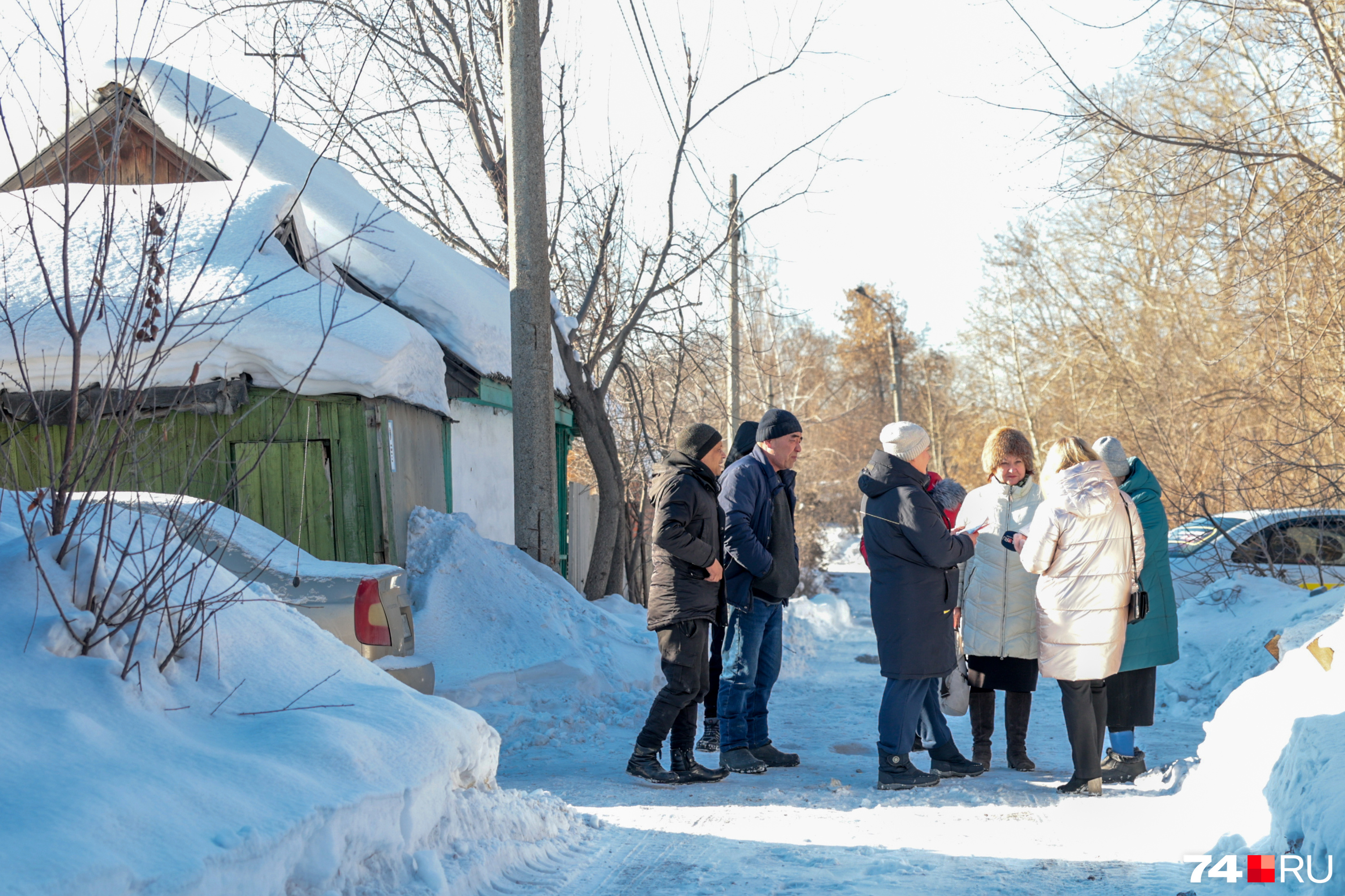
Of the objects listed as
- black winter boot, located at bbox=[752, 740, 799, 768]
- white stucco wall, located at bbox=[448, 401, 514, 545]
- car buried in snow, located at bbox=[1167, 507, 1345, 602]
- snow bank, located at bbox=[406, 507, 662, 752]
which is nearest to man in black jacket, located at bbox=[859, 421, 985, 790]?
black winter boot, located at bbox=[752, 740, 799, 768]

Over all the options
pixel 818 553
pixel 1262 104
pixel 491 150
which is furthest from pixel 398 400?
pixel 818 553

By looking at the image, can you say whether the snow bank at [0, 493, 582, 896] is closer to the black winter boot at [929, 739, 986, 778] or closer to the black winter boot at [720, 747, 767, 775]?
the black winter boot at [720, 747, 767, 775]

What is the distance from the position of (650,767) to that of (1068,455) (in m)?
2.63

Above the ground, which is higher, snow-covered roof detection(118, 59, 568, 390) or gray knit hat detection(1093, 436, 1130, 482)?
snow-covered roof detection(118, 59, 568, 390)

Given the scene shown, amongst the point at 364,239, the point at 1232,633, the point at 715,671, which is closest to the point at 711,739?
the point at 715,671

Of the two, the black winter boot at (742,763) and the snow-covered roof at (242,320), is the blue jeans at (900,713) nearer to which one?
the black winter boot at (742,763)

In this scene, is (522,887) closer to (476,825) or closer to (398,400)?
(476,825)

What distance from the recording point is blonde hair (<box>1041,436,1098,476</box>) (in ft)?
16.5

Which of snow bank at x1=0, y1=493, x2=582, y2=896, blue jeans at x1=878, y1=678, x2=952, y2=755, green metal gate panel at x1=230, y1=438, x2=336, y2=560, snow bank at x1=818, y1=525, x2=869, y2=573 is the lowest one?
snow bank at x1=818, y1=525, x2=869, y2=573

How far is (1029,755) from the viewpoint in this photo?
6148mm

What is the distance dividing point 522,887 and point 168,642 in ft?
4.84

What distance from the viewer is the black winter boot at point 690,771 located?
528cm

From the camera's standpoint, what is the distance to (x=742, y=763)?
5.53 m

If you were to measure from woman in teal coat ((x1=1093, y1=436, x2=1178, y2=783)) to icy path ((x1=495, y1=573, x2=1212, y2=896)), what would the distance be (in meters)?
0.25
